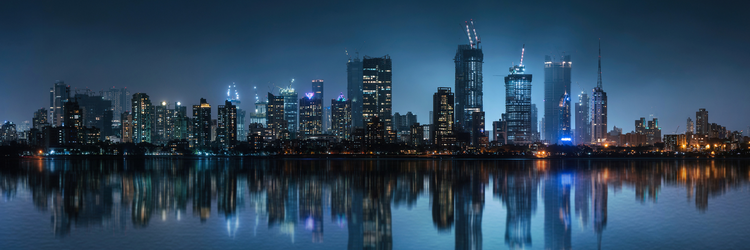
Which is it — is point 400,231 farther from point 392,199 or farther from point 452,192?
point 452,192

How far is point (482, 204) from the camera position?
→ 35750 millimetres

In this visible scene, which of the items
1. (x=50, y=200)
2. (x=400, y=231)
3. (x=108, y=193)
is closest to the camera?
(x=400, y=231)

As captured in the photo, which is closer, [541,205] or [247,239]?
[247,239]

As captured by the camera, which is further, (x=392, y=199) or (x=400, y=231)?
(x=392, y=199)

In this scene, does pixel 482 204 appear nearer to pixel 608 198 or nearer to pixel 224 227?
pixel 608 198

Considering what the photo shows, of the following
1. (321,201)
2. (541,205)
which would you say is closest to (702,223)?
(541,205)

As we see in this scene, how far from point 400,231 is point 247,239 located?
6.86m

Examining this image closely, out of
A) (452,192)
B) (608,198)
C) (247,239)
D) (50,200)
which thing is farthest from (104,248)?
(608,198)

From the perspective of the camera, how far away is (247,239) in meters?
23.4

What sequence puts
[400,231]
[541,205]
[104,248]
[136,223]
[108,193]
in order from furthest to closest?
1. [108,193]
2. [541,205]
3. [136,223]
4. [400,231]
5. [104,248]

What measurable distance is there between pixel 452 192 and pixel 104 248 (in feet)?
91.9

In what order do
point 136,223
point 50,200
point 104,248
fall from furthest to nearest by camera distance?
point 50,200, point 136,223, point 104,248

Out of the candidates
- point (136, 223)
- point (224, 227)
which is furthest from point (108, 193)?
point (224, 227)

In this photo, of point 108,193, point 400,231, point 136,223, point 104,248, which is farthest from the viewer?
point 108,193
